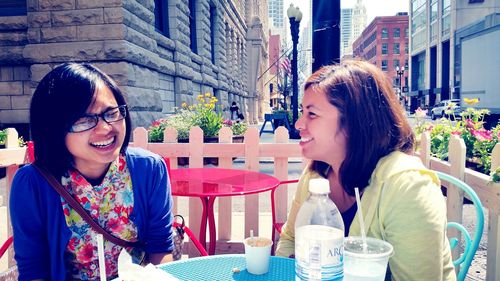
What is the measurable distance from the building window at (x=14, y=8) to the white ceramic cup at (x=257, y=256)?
9.64 m

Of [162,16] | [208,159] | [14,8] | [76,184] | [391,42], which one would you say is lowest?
[208,159]

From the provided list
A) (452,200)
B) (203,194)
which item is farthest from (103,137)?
Answer: (452,200)

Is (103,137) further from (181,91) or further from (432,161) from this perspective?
(181,91)

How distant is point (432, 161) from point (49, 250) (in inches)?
114

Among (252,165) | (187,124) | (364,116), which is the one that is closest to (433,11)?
(187,124)

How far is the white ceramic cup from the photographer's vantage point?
152cm

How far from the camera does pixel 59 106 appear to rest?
1.83m

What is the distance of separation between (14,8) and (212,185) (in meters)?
8.37

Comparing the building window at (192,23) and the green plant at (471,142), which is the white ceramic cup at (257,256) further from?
the building window at (192,23)

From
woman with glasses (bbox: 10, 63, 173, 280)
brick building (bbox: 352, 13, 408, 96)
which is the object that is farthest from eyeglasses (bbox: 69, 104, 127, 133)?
brick building (bbox: 352, 13, 408, 96)

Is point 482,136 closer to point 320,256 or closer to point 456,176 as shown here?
point 456,176

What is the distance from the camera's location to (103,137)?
6.30 feet

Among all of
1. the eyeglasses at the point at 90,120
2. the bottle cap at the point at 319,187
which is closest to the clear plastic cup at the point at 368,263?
the bottle cap at the point at 319,187

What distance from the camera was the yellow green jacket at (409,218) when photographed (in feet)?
4.52
